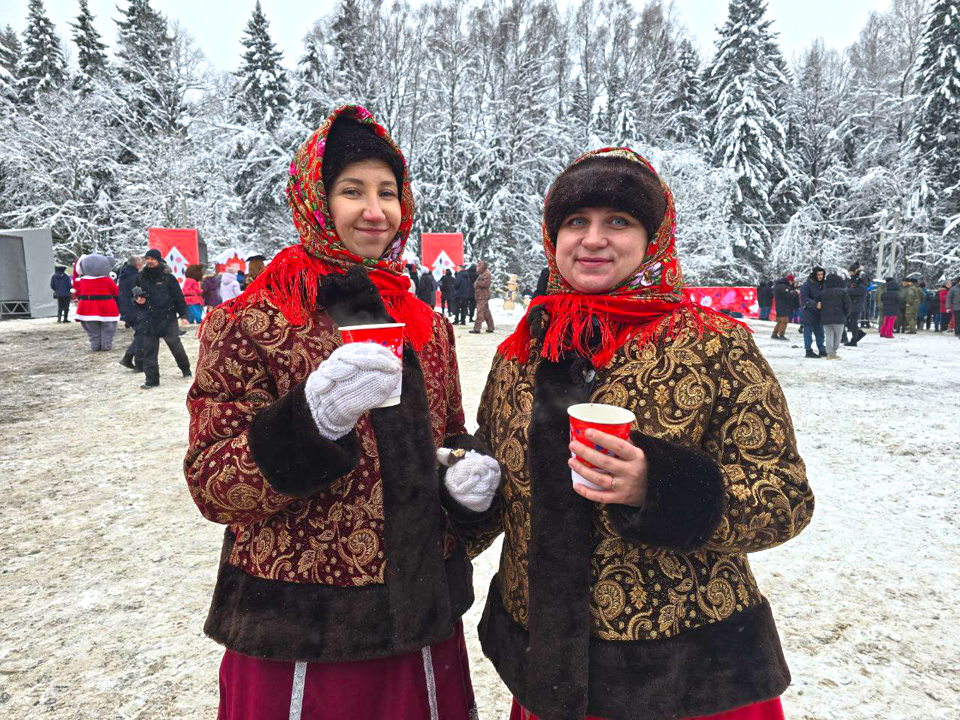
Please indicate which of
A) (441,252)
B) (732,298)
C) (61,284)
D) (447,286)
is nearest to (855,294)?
(732,298)

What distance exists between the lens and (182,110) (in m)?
26.0

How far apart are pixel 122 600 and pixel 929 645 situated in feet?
13.4

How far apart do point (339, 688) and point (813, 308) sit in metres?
12.7

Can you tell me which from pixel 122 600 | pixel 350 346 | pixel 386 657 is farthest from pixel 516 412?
pixel 122 600

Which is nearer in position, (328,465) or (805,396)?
(328,465)

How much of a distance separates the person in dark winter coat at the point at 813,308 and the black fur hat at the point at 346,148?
39.5 ft

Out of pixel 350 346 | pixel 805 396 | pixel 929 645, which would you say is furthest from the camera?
pixel 805 396

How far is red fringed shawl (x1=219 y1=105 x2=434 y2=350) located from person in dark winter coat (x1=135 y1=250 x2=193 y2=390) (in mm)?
7801

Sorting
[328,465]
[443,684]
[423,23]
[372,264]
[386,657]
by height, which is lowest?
[443,684]

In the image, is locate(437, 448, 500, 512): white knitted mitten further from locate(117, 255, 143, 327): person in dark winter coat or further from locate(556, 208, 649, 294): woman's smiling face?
locate(117, 255, 143, 327): person in dark winter coat

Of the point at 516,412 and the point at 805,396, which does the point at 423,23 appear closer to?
the point at 805,396

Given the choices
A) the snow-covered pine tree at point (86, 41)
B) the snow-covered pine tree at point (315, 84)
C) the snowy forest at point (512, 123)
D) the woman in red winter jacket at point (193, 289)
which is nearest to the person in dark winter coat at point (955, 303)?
the snowy forest at point (512, 123)

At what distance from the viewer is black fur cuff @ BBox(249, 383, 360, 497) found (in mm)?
1238

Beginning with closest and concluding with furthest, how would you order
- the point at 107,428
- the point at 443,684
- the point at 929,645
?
the point at 443,684, the point at 929,645, the point at 107,428
